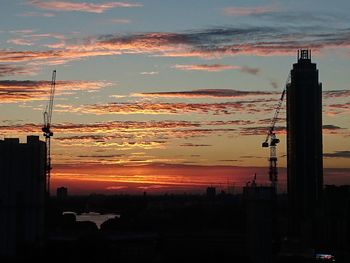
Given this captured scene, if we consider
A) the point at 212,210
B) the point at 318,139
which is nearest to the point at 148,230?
the point at 212,210

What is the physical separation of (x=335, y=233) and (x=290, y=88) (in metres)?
60.6

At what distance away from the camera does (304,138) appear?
14425cm

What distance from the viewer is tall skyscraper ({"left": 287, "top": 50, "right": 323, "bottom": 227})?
137375 mm

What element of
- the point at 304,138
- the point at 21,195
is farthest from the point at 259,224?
the point at 304,138

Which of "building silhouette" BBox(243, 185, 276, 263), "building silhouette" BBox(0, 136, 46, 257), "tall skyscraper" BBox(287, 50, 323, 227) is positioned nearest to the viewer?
"building silhouette" BBox(243, 185, 276, 263)

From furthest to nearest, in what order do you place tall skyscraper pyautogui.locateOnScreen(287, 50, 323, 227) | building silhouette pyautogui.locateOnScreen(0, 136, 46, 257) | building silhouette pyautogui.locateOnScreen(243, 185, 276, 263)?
tall skyscraper pyautogui.locateOnScreen(287, 50, 323, 227), building silhouette pyautogui.locateOnScreen(0, 136, 46, 257), building silhouette pyautogui.locateOnScreen(243, 185, 276, 263)

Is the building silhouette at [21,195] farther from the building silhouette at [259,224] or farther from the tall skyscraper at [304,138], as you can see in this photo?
the tall skyscraper at [304,138]

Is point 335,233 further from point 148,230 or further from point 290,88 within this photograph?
point 290,88

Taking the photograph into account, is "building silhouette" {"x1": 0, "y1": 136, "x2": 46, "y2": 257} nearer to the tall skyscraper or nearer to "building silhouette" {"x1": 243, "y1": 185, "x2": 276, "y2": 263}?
"building silhouette" {"x1": 243, "y1": 185, "x2": 276, "y2": 263}

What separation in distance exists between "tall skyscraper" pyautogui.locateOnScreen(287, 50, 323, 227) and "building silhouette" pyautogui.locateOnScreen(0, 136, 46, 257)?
199 ft

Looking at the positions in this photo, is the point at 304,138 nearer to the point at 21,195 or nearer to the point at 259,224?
the point at 259,224

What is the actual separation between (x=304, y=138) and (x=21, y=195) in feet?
255

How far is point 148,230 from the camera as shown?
103 metres

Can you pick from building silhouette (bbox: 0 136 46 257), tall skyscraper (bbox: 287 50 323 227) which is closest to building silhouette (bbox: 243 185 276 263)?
building silhouette (bbox: 0 136 46 257)
